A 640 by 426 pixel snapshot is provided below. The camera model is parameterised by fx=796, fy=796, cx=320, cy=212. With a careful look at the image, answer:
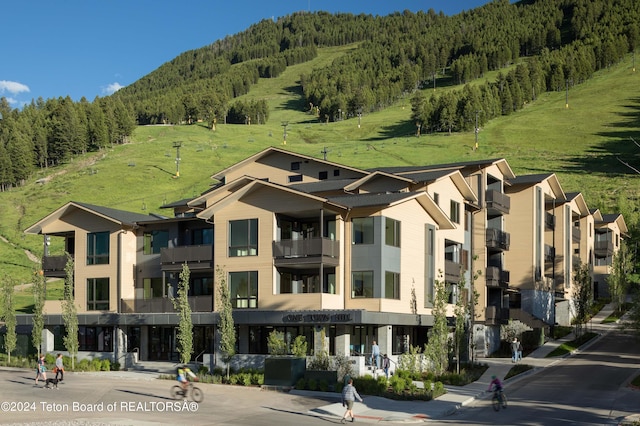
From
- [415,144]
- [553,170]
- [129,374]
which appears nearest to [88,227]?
[129,374]

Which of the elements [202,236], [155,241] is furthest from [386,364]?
[155,241]

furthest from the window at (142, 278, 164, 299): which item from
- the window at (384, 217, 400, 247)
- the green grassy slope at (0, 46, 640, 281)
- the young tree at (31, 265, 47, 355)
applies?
the green grassy slope at (0, 46, 640, 281)

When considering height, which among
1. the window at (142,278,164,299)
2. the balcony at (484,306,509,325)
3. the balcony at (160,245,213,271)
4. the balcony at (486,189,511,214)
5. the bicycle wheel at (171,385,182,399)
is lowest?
the bicycle wheel at (171,385,182,399)

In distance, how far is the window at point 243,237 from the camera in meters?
49.8

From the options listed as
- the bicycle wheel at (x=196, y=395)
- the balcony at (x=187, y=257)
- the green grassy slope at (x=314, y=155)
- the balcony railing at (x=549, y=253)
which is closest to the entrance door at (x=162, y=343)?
the balcony at (x=187, y=257)

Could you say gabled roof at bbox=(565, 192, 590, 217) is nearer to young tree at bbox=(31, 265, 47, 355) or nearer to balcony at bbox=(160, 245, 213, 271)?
balcony at bbox=(160, 245, 213, 271)

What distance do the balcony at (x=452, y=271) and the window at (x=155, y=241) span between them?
20.2m

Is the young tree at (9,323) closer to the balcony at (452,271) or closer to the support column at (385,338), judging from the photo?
the support column at (385,338)

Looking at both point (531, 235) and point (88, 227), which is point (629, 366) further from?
point (88, 227)

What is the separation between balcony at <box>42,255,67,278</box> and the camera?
2325 inches

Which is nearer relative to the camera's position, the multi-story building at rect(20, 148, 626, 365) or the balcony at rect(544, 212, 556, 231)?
the multi-story building at rect(20, 148, 626, 365)

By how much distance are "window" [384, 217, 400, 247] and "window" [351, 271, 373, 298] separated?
2.40 m

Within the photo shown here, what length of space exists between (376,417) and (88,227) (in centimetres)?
3308

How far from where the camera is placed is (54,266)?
5928cm
